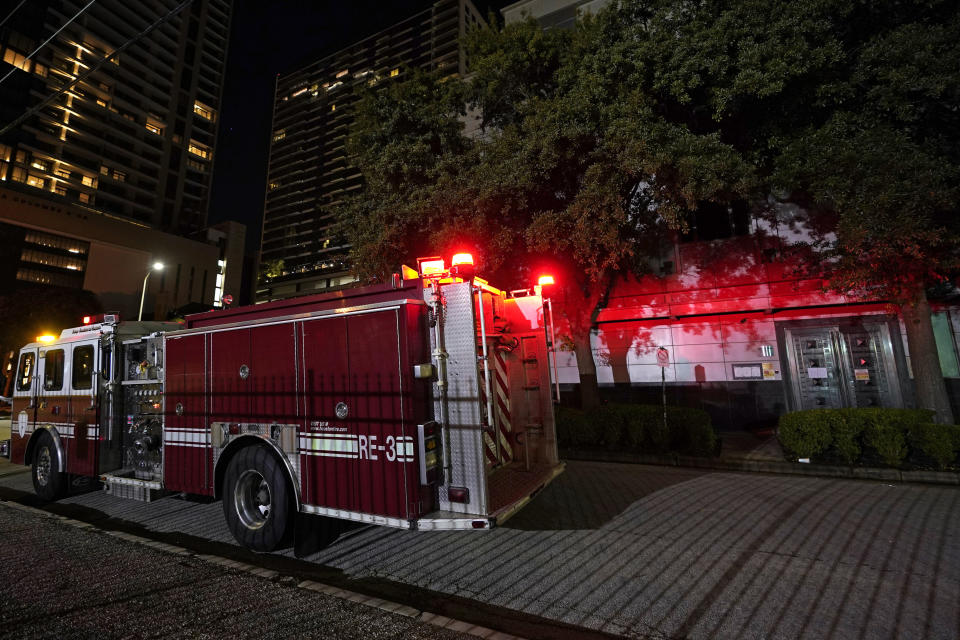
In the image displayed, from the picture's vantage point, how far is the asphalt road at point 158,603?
3.30 metres

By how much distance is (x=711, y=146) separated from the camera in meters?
7.80

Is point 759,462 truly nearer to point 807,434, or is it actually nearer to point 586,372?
point 807,434

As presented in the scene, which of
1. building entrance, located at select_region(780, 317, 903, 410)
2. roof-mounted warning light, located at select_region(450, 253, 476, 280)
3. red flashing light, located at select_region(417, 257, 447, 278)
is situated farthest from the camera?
building entrance, located at select_region(780, 317, 903, 410)

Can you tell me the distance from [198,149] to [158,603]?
353 ft

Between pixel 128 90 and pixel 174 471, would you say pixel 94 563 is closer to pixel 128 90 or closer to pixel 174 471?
pixel 174 471

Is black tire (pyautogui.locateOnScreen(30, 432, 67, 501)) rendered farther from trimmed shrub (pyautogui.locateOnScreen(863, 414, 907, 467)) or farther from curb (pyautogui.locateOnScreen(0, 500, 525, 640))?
trimmed shrub (pyautogui.locateOnScreen(863, 414, 907, 467))

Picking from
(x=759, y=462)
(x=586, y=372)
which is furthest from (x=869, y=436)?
(x=586, y=372)

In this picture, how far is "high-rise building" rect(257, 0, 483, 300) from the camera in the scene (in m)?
88.6

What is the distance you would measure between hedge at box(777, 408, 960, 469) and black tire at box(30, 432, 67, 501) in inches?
506

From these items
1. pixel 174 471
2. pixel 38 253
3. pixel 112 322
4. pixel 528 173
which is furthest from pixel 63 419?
pixel 38 253

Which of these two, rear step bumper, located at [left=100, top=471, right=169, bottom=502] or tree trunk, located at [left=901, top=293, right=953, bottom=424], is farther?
tree trunk, located at [left=901, top=293, right=953, bottom=424]

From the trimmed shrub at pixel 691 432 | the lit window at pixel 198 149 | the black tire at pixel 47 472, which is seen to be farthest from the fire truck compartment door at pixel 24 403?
the lit window at pixel 198 149

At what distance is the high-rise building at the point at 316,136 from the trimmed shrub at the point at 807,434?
8279 cm

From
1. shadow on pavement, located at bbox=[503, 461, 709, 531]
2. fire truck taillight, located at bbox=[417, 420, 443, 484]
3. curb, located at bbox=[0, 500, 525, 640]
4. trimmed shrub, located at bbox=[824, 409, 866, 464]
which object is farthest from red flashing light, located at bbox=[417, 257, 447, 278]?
trimmed shrub, located at bbox=[824, 409, 866, 464]
